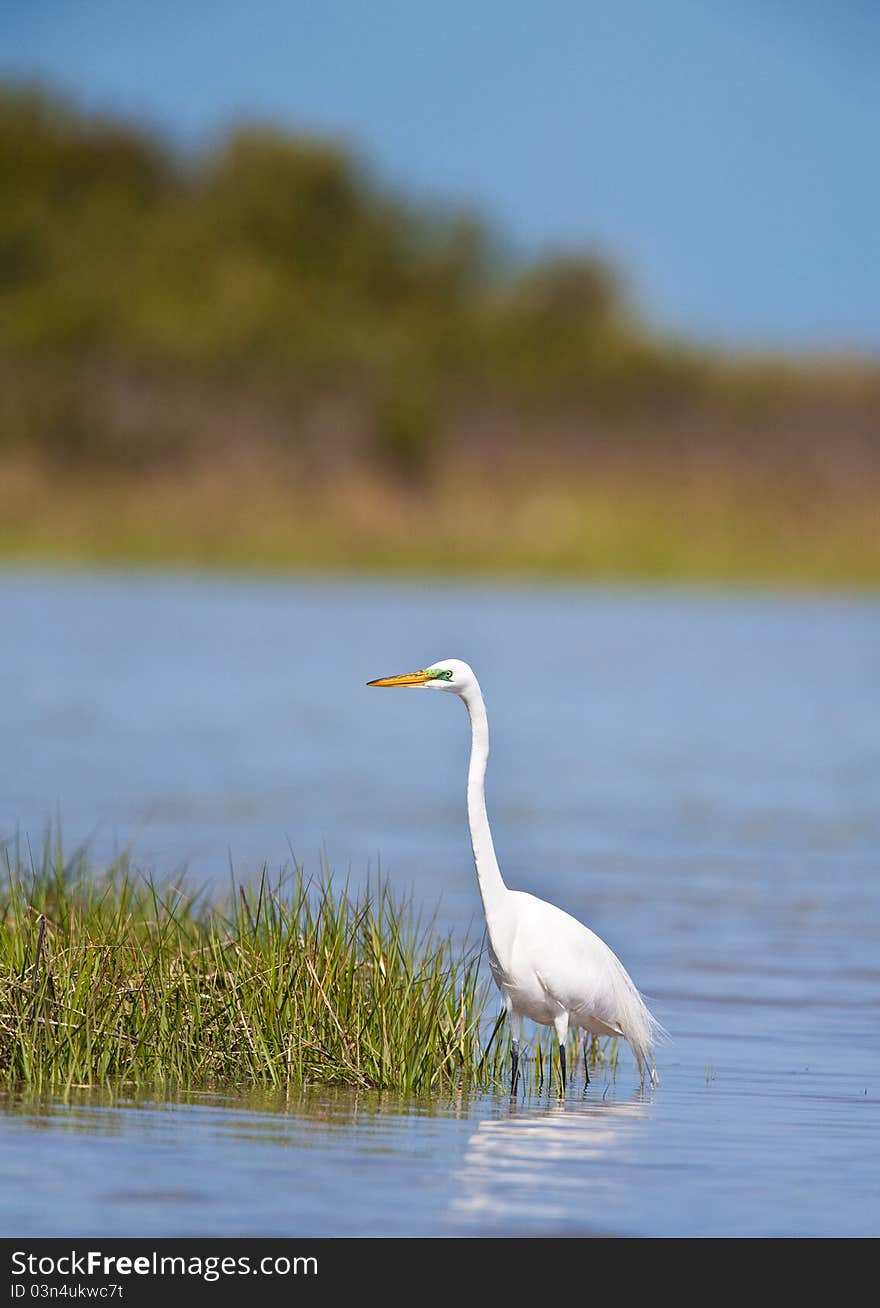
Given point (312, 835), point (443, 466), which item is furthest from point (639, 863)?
point (443, 466)

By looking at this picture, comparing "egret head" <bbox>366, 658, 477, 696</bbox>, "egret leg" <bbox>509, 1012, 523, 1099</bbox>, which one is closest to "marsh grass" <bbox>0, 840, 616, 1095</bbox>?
"egret leg" <bbox>509, 1012, 523, 1099</bbox>

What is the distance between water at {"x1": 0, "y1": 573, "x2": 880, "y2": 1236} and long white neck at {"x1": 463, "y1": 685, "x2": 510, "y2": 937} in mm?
654

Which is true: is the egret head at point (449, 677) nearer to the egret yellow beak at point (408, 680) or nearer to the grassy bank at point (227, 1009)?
the egret yellow beak at point (408, 680)

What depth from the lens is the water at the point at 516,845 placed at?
23.7ft

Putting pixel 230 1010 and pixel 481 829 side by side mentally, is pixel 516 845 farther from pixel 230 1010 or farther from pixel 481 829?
pixel 230 1010

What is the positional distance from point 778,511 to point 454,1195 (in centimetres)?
4775

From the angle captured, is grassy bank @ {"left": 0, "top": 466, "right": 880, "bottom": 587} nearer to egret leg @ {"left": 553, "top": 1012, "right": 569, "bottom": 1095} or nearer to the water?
the water

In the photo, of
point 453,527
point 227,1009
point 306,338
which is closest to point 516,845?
point 227,1009

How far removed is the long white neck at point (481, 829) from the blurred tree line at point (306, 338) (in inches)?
1830

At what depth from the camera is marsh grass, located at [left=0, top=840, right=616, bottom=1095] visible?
8234 millimetres

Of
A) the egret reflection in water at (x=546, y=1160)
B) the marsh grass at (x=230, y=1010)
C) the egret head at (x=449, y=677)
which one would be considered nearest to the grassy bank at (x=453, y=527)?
the egret head at (x=449, y=677)

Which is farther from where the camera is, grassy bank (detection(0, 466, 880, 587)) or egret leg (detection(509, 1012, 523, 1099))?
grassy bank (detection(0, 466, 880, 587))

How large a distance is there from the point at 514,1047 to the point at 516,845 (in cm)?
786

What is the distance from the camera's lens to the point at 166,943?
8.66 metres
